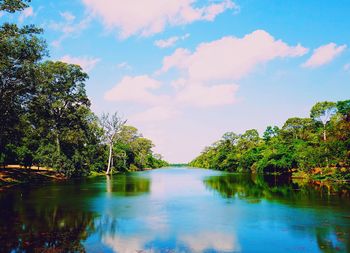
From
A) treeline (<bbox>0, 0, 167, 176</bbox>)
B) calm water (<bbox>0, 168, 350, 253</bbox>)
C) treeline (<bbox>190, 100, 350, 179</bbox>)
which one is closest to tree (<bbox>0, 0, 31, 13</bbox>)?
treeline (<bbox>0, 0, 167, 176</bbox>)

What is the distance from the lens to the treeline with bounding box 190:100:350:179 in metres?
41.3

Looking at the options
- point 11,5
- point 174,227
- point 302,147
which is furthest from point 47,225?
point 302,147

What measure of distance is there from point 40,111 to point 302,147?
4440 cm

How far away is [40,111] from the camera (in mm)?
41031

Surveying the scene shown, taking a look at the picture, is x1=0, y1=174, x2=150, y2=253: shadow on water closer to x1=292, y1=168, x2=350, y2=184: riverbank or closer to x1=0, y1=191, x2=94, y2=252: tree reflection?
x1=0, y1=191, x2=94, y2=252: tree reflection

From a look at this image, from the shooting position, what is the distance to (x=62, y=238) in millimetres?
11977

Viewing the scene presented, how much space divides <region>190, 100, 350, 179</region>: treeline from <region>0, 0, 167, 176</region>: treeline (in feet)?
118

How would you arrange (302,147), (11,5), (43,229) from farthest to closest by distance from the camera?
(302,147) → (11,5) → (43,229)

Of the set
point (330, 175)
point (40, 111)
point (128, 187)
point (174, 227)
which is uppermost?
point (40, 111)

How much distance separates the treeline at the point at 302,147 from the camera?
41275mm

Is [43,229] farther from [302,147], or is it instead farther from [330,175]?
[302,147]

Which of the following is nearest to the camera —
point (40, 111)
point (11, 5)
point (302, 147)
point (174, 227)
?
point (174, 227)

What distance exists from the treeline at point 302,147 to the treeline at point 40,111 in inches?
1421

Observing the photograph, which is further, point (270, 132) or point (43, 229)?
point (270, 132)
